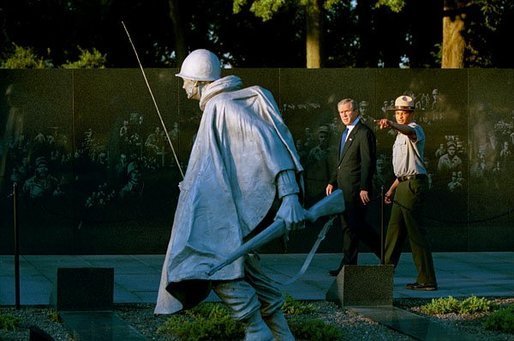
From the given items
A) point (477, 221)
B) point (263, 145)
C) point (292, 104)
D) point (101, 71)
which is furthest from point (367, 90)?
point (263, 145)

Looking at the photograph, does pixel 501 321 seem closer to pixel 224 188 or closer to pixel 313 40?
pixel 224 188

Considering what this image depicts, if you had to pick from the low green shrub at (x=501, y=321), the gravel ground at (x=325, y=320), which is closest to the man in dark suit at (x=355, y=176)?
the gravel ground at (x=325, y=320)

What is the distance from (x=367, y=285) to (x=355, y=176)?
7.60 ft

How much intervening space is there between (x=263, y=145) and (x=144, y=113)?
8.21m

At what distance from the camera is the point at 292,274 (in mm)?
14539

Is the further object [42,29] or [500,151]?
[42,29]

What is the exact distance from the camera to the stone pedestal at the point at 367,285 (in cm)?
1160

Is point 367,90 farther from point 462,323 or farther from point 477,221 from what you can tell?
point 462,323

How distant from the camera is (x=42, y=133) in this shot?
52.7 feet

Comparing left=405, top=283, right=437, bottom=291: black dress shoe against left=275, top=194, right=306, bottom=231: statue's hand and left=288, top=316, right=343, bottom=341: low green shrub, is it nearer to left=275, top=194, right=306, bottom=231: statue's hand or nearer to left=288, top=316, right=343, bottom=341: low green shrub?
left=288, top=316, right=343, bottom=341: low green shrub

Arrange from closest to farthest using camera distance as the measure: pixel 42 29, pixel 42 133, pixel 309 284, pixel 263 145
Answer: pixel 263 145 → pixel 309 284 → pixel 42 133 → pixel 42 29

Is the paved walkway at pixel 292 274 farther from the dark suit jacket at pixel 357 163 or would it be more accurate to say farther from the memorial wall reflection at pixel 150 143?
the dark suit jacket at pixel 357 163

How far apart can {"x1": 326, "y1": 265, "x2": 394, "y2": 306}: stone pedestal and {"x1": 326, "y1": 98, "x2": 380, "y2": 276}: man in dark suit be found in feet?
6.28

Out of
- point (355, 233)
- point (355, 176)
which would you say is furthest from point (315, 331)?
point (355, 176)
